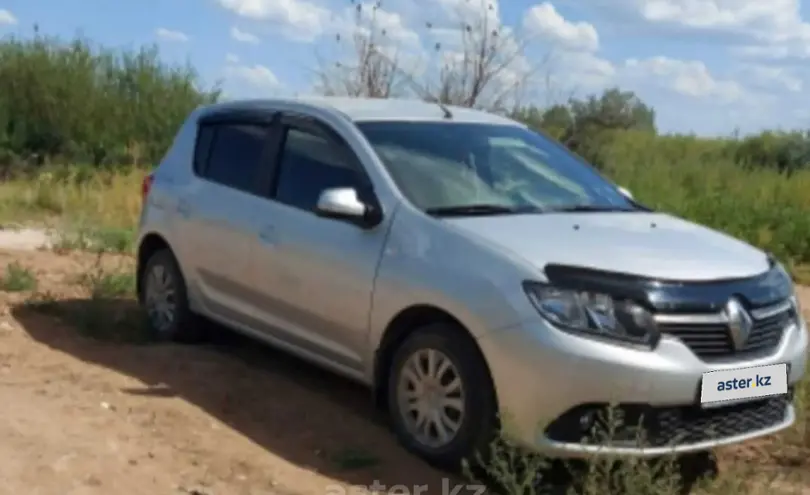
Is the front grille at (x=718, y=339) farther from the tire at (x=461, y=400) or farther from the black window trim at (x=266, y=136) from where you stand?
the black window trim at (x=266, y=136)

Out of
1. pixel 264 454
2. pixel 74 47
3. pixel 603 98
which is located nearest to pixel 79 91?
pixel 74 47

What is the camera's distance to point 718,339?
5102 mm

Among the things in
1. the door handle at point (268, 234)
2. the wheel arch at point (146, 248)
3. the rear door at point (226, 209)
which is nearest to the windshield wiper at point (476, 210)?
the door handle at point (268, 234)

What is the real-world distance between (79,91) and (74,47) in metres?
1.20

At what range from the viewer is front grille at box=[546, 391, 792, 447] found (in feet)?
16.4

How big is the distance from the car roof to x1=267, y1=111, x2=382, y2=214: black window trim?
0.27 ft

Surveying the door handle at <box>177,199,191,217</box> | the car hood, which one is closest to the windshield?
the car hood

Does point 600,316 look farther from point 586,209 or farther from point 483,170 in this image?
point 483,170

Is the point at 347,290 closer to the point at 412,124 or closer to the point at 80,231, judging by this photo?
the point at 412,124

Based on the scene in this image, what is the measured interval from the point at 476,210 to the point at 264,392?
5.14 ft

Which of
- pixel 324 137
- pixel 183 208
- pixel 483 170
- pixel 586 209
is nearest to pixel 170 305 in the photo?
pixel 183 208

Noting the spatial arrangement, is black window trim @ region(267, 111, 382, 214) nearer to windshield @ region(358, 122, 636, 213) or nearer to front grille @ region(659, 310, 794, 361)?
windshield @ region(358, 122, 636, 213)

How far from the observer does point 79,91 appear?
996 inches

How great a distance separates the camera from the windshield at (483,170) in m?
6.01
